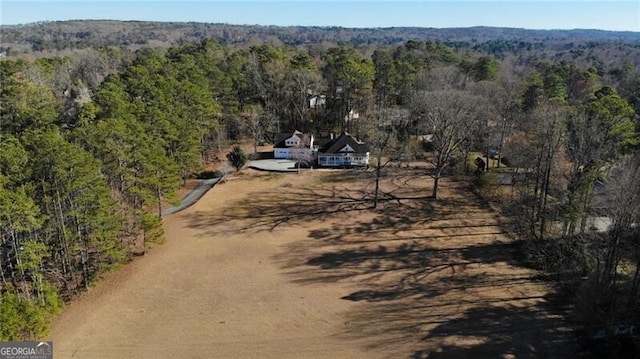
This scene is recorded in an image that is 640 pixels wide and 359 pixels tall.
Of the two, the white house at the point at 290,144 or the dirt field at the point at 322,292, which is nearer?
the dirt field at the point at 322,292

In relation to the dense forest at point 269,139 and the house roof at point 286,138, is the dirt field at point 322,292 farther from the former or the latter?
the house roof at point 286,138

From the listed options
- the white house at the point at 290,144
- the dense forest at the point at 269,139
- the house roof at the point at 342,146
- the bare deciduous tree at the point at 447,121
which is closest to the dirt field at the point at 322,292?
the dense forest at the point at 269,139

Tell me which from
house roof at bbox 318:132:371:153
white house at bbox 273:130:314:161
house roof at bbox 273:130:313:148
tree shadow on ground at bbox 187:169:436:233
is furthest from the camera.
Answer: house roof at bbox 273:130:313:148

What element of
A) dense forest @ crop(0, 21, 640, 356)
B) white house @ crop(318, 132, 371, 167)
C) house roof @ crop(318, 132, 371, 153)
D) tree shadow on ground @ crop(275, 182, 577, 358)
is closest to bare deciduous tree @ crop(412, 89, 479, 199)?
dense forest @ crop(0, 21, 640, 356)

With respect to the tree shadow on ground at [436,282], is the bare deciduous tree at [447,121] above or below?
above

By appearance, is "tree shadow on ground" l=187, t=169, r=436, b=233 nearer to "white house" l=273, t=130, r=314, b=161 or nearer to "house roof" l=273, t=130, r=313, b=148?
"white house" l=273, t=130, r=314, b=161

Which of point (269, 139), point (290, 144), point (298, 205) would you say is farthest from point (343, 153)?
point (269, 139)
